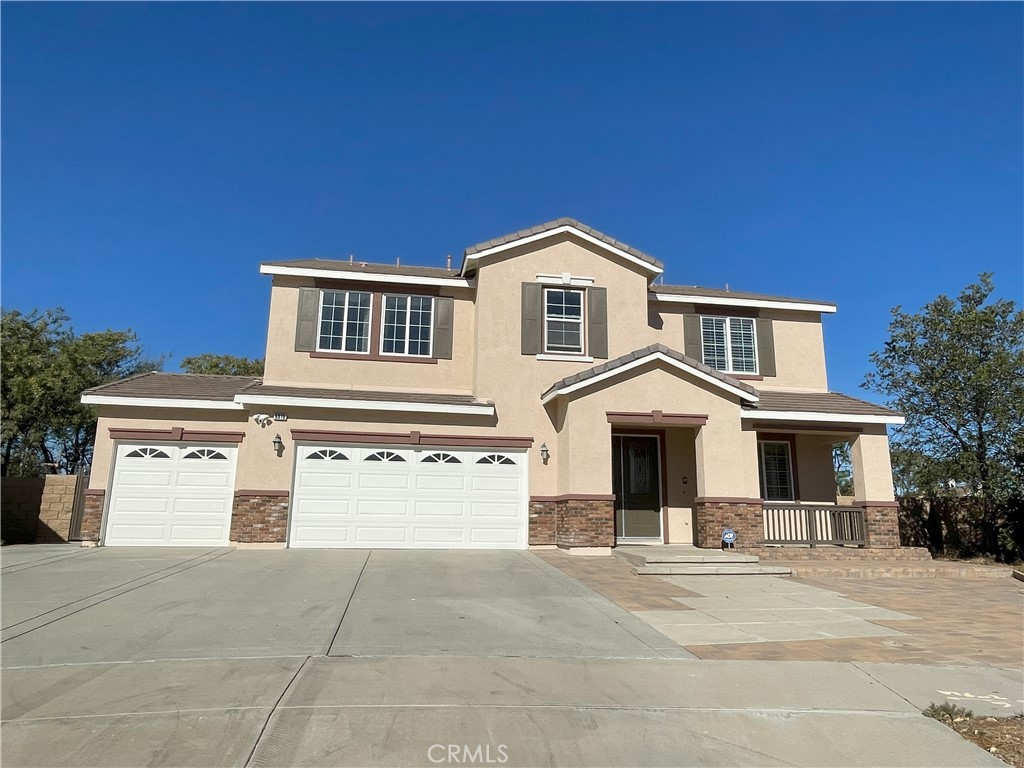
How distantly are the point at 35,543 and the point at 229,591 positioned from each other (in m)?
9.23

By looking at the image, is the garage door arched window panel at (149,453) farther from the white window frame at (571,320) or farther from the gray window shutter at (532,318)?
the white window frame at (571,320)

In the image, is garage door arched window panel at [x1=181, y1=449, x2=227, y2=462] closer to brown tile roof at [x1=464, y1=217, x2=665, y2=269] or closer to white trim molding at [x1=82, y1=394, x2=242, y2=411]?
white trim molding at [x1=82, y1=394, x2=242, y2=411]

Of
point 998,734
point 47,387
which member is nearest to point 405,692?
point 998,734

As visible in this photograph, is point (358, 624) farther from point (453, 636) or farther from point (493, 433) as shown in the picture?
point (493, 433)

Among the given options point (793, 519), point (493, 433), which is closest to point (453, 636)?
point (493, 433)

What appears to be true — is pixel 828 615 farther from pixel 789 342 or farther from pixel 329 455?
pixel 789 342

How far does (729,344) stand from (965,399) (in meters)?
6.45

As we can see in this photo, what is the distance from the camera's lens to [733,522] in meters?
14.1

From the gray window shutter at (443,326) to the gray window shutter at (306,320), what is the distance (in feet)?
9.49

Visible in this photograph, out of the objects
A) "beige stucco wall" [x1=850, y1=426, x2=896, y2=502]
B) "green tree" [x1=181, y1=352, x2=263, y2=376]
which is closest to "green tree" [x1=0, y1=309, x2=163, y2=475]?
"green tree" [x1=181, y1=352, x2=263, y2=376]

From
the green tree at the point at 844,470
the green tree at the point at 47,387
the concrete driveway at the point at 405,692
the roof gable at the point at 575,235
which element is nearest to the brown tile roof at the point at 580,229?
the roof gable at the point at 575,235

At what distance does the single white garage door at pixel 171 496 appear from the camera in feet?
46.9

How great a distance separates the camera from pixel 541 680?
5.38 metres

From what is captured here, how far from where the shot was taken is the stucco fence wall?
1507cm
